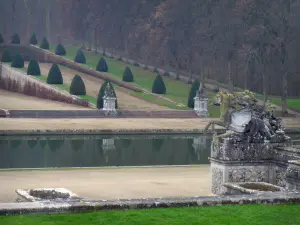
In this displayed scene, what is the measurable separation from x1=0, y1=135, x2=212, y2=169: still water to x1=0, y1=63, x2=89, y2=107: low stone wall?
53.2ft

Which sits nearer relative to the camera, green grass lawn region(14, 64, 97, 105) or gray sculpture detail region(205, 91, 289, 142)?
gray sculpture detail region(205, 91, 289, 142)

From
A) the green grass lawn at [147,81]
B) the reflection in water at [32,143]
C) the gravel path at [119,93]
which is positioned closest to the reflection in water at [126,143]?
the reflection in water at [32,143]

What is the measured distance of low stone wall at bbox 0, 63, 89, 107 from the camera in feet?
221

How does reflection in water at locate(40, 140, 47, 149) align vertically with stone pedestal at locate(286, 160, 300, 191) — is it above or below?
below

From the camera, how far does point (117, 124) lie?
56344 millimetres

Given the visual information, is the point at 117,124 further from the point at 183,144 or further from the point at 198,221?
the point at 198,221

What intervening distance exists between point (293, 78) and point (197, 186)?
160 feet

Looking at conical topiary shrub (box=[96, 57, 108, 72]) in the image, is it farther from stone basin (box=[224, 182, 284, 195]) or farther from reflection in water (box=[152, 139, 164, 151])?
stone basin (box=[224, 182, 284, 195])

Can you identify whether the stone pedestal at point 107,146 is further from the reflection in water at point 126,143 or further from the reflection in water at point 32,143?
the reflection in water at point 32,143

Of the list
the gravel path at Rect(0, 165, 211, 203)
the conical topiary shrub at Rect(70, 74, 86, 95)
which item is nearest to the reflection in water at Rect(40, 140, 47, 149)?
the gravel path at Rect(0, 165, 211, 203)

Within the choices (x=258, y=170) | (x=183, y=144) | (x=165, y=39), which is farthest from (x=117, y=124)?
(x=258, y=170)

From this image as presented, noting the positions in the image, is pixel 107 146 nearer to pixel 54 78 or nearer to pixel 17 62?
pixel 54 78

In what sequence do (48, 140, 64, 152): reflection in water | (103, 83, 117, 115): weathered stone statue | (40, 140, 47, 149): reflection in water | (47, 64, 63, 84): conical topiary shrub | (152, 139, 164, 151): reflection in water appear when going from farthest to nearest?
1. (47, 64, 63, 84): conical topiary shrub
2. (103, 83, 117, 115): weathered stone statue
3. (152, 139, 164, 151): reflection in water
4. (40, 140, 47, 149): reflection in water
5. (48, 140, 64, 152): reflection in water

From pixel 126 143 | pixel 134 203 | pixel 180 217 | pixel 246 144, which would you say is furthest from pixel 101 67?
pixel 180 217
